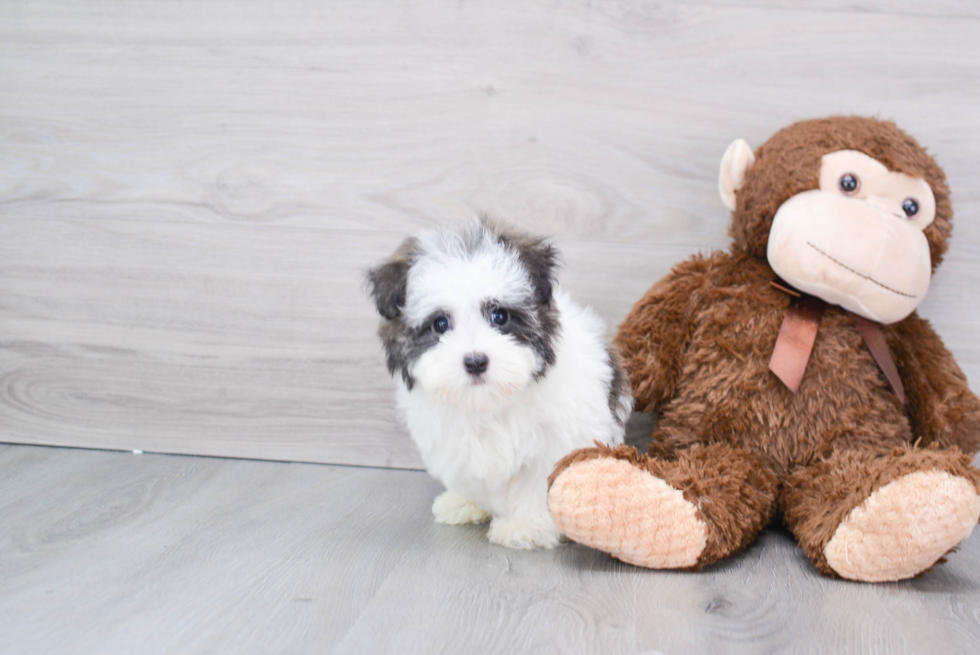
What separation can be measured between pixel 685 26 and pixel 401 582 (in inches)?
53.4

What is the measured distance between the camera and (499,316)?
1.29 metres

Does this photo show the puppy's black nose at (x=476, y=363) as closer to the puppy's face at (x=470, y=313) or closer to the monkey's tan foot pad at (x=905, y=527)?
the puppy's face at (x=470, y=313)

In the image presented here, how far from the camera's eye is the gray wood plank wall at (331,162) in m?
1.73

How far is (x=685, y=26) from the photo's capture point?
1742mm

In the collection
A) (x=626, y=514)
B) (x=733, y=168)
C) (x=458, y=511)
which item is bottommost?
(x=458, y=511)

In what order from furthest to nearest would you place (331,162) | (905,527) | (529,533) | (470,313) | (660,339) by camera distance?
(331,162) < (660,339) < (529,533) < (470,313) < (905,527)

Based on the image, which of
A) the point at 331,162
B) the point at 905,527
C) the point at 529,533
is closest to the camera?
the point at 905,527

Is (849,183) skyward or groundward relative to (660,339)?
skyward

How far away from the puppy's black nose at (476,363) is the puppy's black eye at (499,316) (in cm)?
9

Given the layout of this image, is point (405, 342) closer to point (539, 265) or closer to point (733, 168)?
point (539, 265)

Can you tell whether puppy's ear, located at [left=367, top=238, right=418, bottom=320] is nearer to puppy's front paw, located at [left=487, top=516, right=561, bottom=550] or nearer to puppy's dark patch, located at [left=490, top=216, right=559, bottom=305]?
puppy's dark patch, located at [left=490, top=216, right=559, bottom=305]

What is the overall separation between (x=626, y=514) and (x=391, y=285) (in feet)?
1.80

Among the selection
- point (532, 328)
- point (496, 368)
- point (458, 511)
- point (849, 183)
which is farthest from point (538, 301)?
point (849, 183)

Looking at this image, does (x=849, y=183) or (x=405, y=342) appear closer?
(x=405, y=342)
